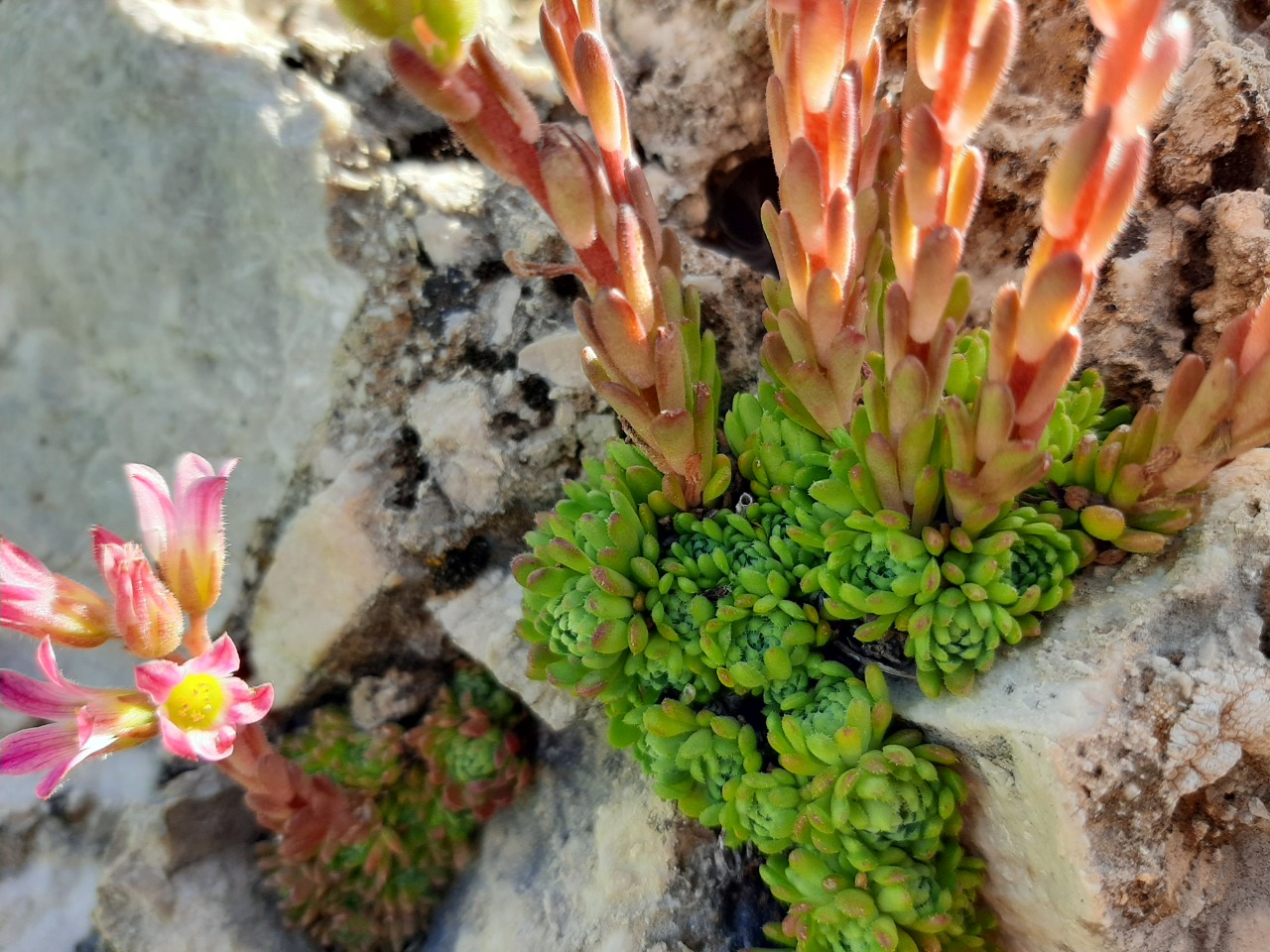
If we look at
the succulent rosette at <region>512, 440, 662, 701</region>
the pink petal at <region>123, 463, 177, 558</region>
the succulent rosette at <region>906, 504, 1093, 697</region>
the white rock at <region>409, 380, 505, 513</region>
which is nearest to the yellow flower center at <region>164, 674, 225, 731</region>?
the pink petal at <region>123, 463, 177, 558</region>

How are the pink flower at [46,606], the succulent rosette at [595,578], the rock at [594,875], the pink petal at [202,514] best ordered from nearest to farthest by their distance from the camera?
the pink flower at [46,606] → the pink petal at [202,514] → the succulent rosette at [595,578] → the rock at [594,875]

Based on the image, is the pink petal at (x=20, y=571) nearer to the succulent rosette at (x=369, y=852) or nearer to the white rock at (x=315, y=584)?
the white rock at (x=315, y=584)

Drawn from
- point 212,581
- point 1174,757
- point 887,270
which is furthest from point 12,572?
point 1174,757

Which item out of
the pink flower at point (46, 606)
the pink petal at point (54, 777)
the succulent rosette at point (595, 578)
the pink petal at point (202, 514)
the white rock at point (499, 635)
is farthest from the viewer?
the white rock at point (499, 635)

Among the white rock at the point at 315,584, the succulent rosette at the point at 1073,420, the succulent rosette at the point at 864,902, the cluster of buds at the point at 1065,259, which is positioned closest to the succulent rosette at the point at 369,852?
the white rock at the point at 315,584

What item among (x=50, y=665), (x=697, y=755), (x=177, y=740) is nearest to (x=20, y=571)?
(x=50, y=665)
